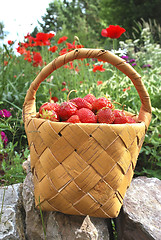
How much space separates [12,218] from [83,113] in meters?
0.57

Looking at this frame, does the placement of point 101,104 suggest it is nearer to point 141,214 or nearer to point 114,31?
point 141,214

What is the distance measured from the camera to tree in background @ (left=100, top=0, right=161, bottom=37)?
32.8 ft

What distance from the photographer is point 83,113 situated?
2.99 feet

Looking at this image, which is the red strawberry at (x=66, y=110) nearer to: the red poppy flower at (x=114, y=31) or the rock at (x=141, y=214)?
the rock at (x=141, y=214)

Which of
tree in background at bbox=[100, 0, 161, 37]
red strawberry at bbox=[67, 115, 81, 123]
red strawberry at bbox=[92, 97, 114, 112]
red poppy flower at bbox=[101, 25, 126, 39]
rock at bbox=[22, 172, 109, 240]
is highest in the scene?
tree in background at bbox=[100, 0, 161, 37]

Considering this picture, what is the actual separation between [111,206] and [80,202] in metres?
0.12

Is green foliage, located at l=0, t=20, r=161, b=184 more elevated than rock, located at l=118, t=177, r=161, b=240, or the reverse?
green foliage, located at l=0, t=20, r=161, b=184

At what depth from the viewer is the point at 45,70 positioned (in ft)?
3.36

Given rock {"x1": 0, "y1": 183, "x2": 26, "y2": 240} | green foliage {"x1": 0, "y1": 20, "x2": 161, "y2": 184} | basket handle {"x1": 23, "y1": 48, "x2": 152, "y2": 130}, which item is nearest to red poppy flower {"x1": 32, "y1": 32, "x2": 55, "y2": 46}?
green foliage {"x1": 0, "y1": 20, "x2": 161, "y2": 184}

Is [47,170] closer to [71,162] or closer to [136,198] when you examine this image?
[71,162]

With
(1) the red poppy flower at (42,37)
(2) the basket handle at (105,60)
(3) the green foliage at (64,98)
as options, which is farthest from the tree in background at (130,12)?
(2) the basket handle at (105,60)

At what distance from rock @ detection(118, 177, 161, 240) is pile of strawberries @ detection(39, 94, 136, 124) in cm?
40

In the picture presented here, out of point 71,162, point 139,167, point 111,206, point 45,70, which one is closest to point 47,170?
point 71,162

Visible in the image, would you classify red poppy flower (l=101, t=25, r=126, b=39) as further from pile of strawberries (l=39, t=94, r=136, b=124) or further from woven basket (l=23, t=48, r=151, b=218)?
woven basket (l=23, t=48, r=151, b=218)
